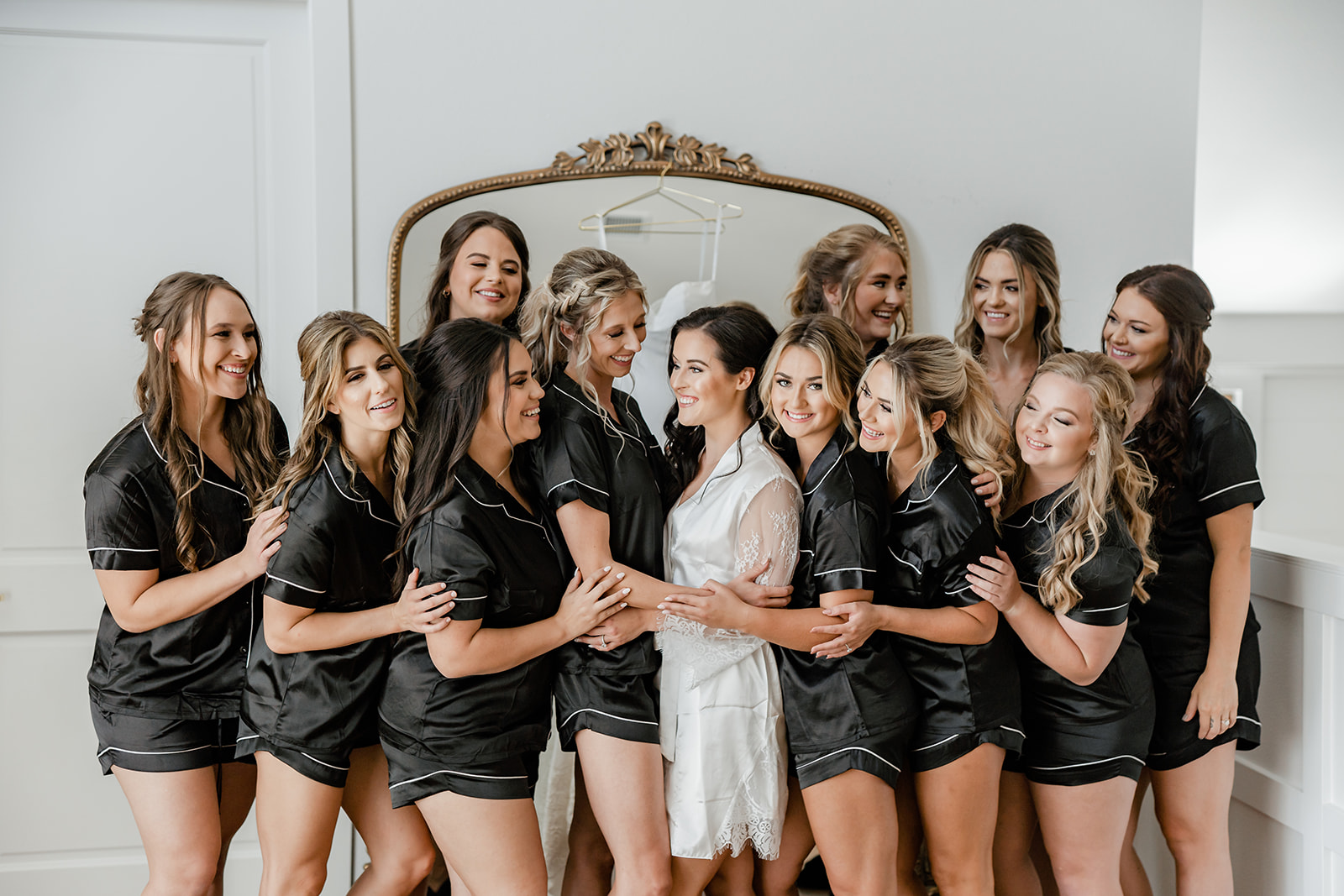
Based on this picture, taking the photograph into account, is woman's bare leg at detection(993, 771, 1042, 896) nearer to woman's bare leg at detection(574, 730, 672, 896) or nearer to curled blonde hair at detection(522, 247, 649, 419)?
woman's bare leg at detection(574, 730, 672, 896)

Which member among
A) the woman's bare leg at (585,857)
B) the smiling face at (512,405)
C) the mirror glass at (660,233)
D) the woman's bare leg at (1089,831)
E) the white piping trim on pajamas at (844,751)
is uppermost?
the mirror glass at (660,233)

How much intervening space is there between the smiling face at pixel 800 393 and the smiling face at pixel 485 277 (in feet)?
2.59

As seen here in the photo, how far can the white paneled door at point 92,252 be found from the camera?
2.55 meters

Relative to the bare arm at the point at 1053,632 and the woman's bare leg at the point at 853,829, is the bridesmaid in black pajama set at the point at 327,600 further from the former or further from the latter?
the bare arm at the point at 1053,632

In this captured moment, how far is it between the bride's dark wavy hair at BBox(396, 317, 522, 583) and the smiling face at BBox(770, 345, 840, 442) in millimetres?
543

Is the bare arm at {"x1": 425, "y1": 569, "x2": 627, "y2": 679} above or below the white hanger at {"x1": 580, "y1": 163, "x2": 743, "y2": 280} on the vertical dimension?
below

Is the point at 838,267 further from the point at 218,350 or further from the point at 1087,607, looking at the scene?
the point at 218,350

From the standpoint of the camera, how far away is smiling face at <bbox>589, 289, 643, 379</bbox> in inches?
76.8

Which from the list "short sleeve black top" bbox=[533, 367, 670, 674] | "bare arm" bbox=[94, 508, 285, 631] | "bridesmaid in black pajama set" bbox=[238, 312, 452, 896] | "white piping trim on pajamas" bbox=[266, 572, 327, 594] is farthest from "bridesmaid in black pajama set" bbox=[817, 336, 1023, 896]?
"bare arm" bbox=[94, 508, 285, 631]

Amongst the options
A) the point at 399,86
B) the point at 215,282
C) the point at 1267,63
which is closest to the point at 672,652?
the point at 215,282

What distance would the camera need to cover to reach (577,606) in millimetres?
1758

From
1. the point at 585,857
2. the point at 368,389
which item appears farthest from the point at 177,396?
the point at 585,857

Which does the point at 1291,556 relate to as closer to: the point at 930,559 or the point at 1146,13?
the point at 930,559

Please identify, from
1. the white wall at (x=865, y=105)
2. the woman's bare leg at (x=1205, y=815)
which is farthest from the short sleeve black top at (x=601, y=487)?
the woman's bare leg at (x=1205, y=815)
